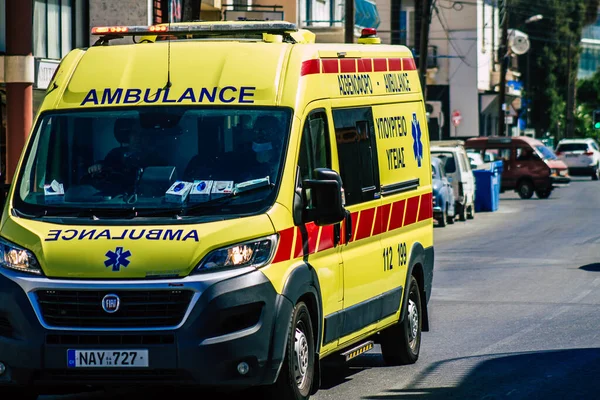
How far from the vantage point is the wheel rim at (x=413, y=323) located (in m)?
11.7

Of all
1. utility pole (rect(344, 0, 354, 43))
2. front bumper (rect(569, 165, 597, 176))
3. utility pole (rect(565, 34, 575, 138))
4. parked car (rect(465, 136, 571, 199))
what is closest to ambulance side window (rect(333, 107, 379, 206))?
utility pole (rect(344, 0, 354, 43))

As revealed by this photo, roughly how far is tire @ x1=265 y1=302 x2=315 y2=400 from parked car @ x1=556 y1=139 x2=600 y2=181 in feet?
176

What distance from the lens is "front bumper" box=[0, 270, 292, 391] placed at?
26.2ft

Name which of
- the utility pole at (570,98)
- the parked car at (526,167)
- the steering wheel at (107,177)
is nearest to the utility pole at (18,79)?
the steering wheel at (107,177)

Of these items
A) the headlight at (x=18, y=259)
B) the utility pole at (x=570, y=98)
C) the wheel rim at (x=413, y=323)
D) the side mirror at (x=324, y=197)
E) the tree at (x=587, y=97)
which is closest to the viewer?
the headlight at (x=18, y=259)

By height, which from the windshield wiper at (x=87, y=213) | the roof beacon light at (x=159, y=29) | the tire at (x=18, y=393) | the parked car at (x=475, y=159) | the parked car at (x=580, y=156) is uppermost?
the roof beacon light at (x=159, y=29)

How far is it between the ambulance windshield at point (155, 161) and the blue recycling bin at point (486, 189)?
30.6m

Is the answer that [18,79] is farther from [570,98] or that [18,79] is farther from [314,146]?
[570,98]

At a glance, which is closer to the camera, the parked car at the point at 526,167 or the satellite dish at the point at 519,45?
the parked car at the point at 526,167

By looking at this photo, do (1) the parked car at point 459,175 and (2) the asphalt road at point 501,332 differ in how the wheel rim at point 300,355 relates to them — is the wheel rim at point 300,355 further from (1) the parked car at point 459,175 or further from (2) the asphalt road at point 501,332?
(1) the parked car at point 459,175

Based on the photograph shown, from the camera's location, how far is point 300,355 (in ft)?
28.8

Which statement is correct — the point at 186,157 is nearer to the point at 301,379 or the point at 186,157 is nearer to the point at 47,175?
the point at 47,175

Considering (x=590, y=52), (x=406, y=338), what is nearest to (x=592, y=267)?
(x=406, y=338)

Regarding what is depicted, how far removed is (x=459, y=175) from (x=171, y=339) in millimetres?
27078
